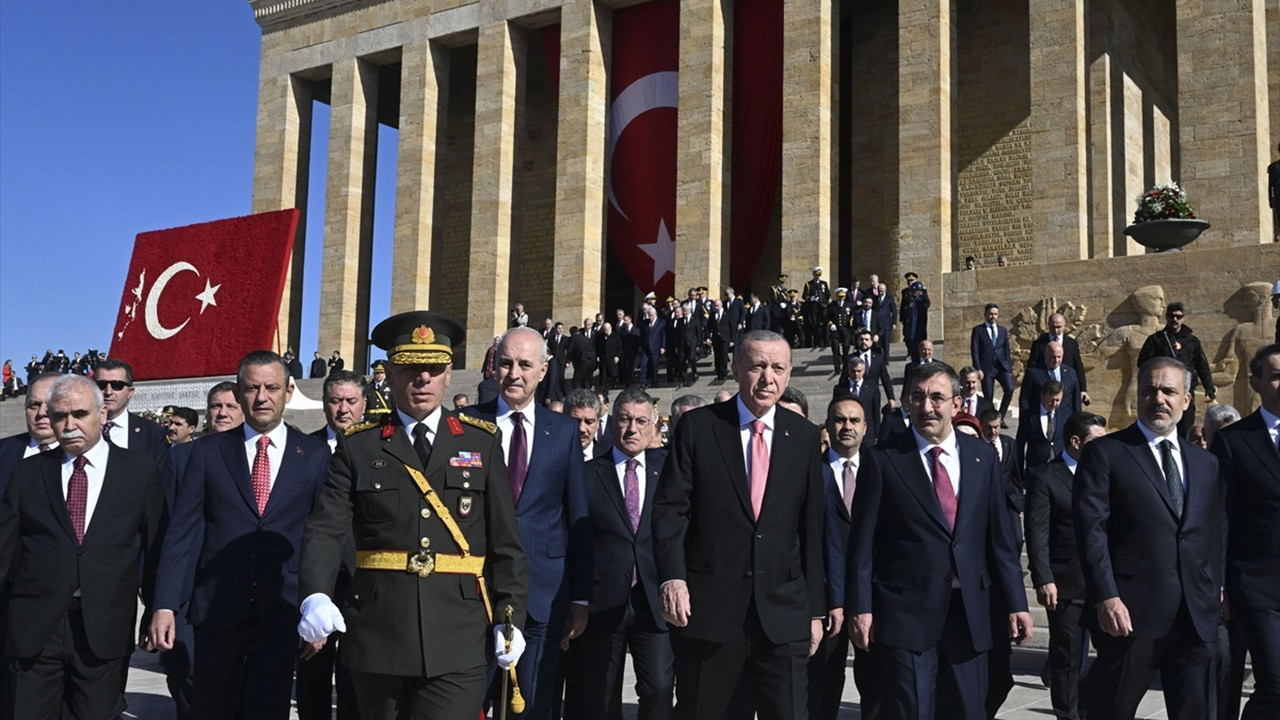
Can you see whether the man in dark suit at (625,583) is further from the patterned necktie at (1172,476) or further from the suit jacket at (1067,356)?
the suit jacket at (1067,356)

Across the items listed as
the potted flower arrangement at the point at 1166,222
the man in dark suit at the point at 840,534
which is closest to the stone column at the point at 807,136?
the potted flower arrangement at the point at 1166,222

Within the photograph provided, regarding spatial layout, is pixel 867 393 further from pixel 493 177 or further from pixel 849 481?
pixel 493 177

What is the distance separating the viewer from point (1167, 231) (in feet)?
48.7

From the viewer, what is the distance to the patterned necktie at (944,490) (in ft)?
16.0

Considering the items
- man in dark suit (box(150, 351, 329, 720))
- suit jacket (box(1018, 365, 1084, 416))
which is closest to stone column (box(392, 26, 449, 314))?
suit jacket (box(1018, 365, 1084, 416))

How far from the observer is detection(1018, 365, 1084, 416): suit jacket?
11.2 meters

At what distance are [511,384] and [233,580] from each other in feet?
4.26

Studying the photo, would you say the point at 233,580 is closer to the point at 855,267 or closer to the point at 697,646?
the point at 697,646

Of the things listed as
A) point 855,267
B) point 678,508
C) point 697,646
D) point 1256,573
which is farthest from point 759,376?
point 855,267

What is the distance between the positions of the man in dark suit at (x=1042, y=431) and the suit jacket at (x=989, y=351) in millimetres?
2790

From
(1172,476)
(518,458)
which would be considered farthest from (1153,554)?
(518,458)

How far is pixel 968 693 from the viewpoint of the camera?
4770mm

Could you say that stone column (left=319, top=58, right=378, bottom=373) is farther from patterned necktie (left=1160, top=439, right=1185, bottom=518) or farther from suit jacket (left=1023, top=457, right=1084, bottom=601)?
patterned necktie (left=1160, top=439, right=1185, bottom=518)

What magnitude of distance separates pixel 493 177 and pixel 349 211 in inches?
162
